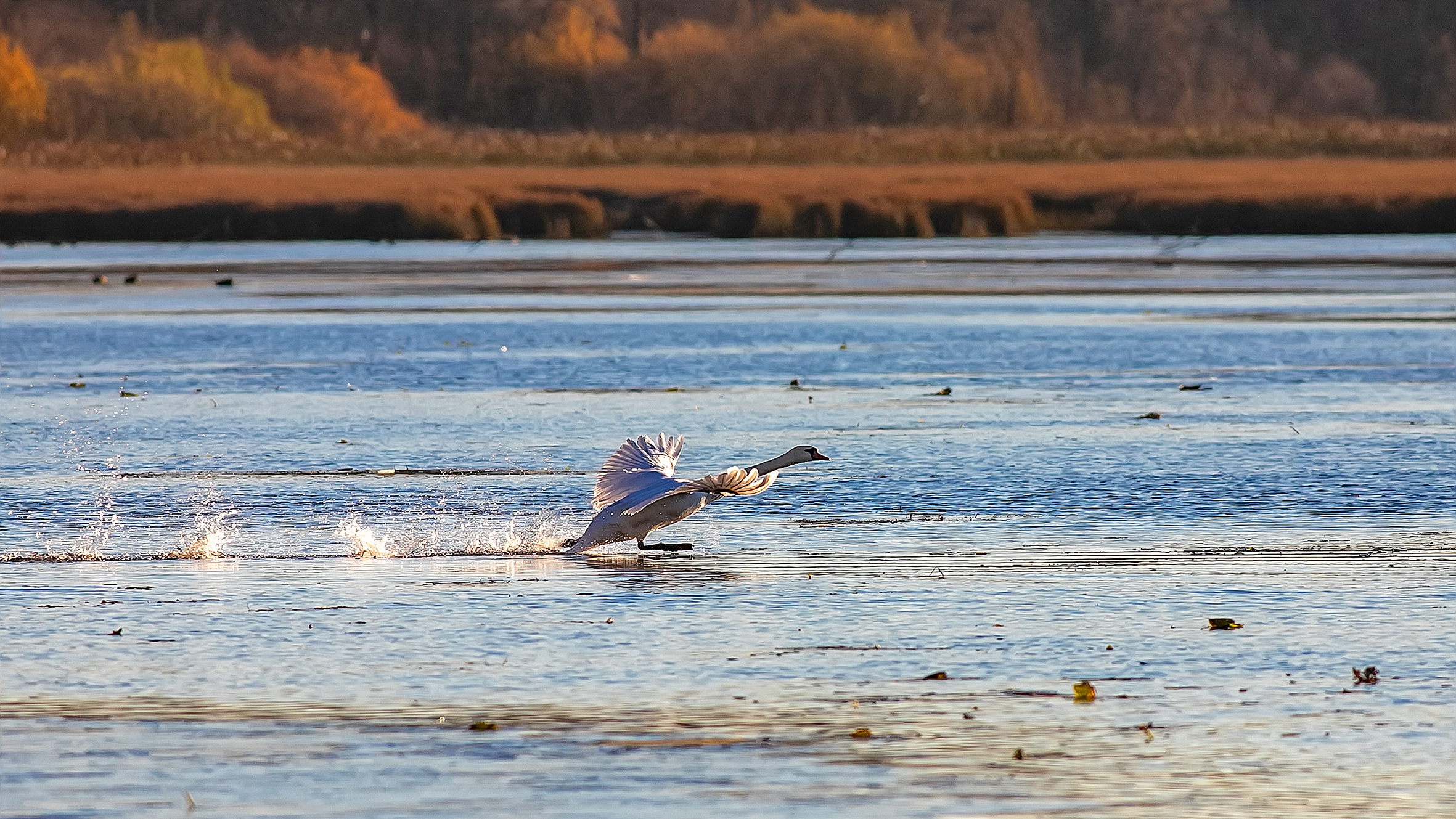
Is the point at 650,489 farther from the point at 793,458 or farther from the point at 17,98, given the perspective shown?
the point at 17,98

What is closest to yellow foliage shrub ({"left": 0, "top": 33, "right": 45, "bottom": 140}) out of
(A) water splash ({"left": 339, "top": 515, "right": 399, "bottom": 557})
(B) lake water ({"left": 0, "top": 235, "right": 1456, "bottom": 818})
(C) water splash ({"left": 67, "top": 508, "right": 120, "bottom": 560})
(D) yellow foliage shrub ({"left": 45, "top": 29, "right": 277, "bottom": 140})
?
(D) yellow foliage shrub ({"left": 45, "top": 29, "right": 277, "bottom": 140})

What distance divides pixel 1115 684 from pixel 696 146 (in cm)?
8118

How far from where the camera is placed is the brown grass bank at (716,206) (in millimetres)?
67562

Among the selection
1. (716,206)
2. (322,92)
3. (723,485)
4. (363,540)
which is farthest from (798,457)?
(322,92)

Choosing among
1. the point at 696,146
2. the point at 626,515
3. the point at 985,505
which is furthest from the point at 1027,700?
the point at 696,146

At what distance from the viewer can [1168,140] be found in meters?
91.2

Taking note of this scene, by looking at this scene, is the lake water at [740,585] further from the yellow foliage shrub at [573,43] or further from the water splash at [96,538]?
the yellow foliage shrub at [573,43]

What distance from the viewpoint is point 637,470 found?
13750 millimetres

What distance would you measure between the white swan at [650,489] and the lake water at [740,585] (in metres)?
0.19

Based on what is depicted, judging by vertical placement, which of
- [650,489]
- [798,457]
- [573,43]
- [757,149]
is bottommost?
[757,149]

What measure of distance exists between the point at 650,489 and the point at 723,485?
525 millimetres

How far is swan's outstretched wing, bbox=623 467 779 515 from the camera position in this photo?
13070 mm

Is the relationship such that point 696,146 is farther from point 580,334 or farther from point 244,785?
point 244,785

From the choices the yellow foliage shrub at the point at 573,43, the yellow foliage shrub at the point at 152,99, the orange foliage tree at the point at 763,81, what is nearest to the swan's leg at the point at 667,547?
the yellow foliage shrub at the point at 152,99
